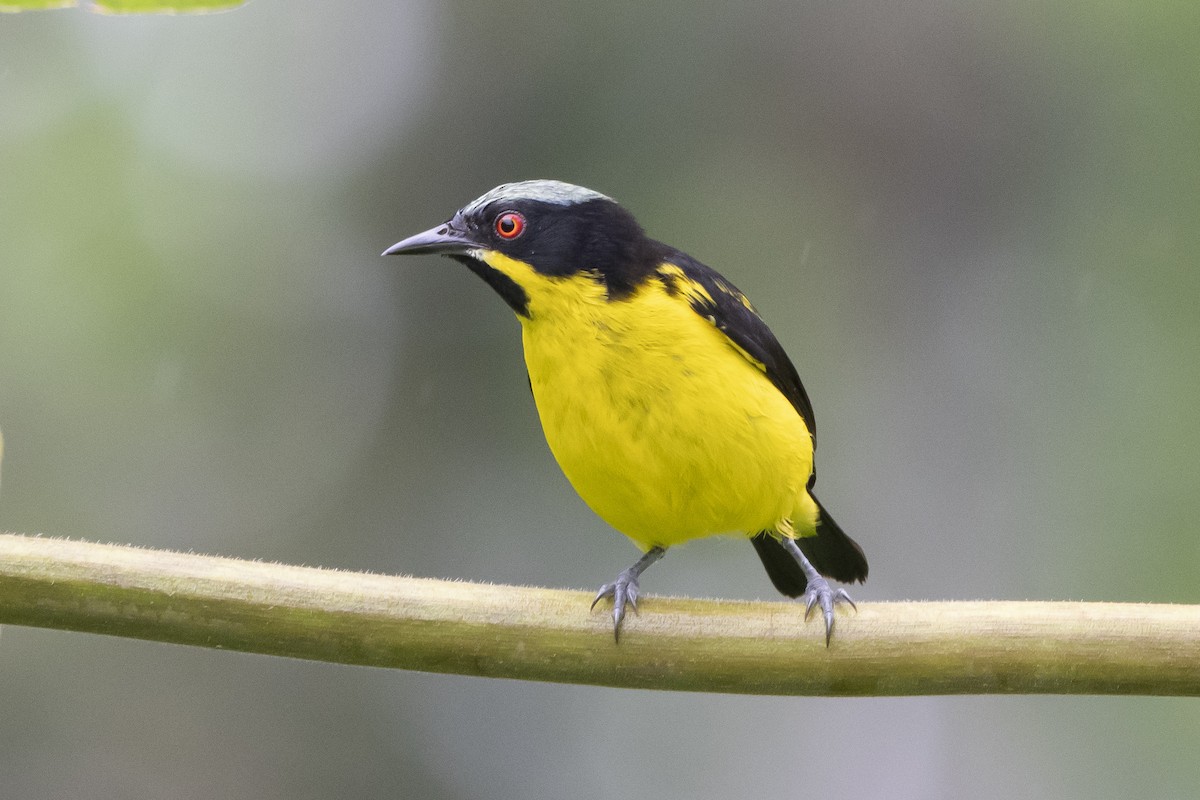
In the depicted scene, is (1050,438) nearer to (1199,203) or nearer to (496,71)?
(1199,203)

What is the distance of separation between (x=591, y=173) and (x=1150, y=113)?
12.4 feet


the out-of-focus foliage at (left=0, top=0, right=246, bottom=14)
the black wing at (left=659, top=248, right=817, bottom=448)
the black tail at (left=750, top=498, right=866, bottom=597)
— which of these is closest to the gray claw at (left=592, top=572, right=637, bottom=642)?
the black wing at (left=659, top=248, right=817, bottom=448)

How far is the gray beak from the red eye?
0.09 m

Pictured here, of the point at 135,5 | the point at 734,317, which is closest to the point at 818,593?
the point at 734,317

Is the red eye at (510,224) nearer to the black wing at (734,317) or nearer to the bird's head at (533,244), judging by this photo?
the bird's head at (533,244)

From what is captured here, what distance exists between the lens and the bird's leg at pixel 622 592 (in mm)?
2892

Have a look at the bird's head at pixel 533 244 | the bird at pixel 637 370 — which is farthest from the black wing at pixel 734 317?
the bird's head at pixel 533 244

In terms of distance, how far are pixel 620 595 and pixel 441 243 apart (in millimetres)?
1364

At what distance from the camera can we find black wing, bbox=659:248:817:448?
4000mm

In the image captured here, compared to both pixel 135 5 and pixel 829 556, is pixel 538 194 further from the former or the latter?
pixel 135 5

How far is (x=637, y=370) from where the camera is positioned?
3703 mm

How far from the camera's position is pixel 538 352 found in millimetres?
3836

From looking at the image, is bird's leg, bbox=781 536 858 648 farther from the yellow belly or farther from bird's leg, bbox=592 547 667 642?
bird's leg, bbox=592 547 667 642

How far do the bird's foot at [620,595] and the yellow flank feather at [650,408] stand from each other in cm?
30
